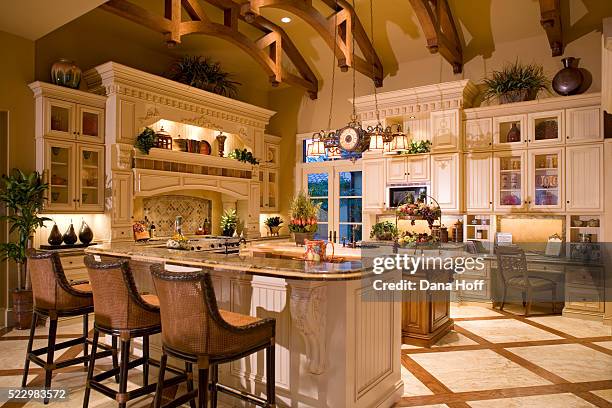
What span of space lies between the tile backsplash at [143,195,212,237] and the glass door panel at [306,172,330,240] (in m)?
2.13

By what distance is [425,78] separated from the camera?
741 cm

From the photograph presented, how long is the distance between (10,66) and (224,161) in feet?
10.5

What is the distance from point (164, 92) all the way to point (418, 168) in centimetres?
410

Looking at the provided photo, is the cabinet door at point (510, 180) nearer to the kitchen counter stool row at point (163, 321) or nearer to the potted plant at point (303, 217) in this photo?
the potted plant at point (303, 217)

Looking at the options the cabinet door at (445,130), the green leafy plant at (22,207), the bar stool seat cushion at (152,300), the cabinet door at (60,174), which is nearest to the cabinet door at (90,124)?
the cabinet door at (60,174)

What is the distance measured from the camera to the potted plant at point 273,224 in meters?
8.55

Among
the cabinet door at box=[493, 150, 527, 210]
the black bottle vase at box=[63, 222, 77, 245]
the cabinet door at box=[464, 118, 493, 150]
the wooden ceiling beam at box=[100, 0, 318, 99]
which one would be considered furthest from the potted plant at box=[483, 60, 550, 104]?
the black bottle vase at box=[63, 222, 77, 245]

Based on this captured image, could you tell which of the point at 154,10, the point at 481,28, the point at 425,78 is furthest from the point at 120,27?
the point at 481,28

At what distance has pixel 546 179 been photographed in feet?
20.1

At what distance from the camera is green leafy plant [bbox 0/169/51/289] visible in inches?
195

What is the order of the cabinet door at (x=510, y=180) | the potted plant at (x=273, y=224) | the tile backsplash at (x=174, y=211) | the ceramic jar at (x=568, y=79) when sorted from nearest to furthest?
the ceramic jar at (x=568, y=79) < the cabinet door at (x=510, y=180) < the tile backsplash at (x=174, y=211) < the potted plant at (x=273, y=224)

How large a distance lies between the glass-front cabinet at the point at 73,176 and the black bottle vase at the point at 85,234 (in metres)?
0.22

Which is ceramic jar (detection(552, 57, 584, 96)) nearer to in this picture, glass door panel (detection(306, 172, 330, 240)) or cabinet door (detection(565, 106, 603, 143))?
cabinet door (detection(565, 106, 603, 143))

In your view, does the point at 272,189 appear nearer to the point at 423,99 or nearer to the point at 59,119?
the point at 423,99
